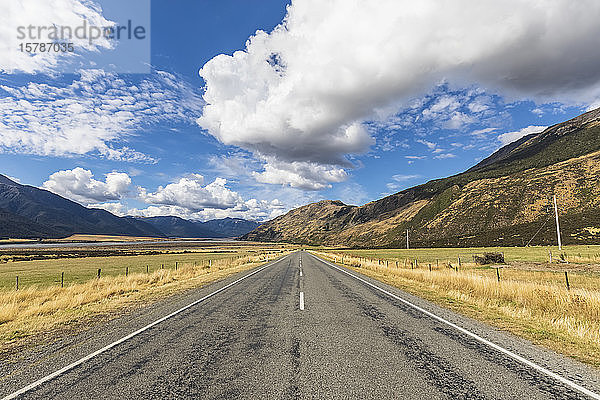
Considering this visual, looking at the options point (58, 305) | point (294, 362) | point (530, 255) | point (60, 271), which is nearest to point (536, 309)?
point (294, 362)

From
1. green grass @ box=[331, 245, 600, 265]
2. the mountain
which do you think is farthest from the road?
the mountain

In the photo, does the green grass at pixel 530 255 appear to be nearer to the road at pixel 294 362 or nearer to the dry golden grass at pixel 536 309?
the dry golden grass at pixel 536 309

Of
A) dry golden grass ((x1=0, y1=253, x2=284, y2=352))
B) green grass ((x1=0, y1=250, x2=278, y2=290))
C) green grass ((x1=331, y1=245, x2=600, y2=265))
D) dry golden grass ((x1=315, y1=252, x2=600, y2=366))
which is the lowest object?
green grass ((x1=331, y1=245, x2=600, y2=265))

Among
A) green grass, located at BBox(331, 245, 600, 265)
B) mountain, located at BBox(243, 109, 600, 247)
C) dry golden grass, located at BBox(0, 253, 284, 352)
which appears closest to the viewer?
dry golden grass, located at BBox(0, 253, 284, 352)

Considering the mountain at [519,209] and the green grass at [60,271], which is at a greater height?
the mountain at [519,209]

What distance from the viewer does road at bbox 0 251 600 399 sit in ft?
14.2

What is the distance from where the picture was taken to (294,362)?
17.8ft

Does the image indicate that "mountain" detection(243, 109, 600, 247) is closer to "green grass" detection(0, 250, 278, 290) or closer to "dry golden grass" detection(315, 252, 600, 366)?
"dry golden grass" detection(315, 252, 600, 366)

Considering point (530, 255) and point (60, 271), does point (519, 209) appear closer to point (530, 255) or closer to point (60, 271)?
point (530, 255)

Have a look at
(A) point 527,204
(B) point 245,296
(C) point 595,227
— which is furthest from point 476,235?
(B) point 245,296

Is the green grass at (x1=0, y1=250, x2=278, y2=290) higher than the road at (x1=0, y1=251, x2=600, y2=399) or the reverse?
the reverse

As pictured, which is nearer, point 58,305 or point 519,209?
point 58,305

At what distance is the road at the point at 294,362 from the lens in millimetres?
4332

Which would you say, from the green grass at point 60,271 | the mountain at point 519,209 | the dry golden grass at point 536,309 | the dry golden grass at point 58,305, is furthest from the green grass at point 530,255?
the dry golden grass at point 58,305
